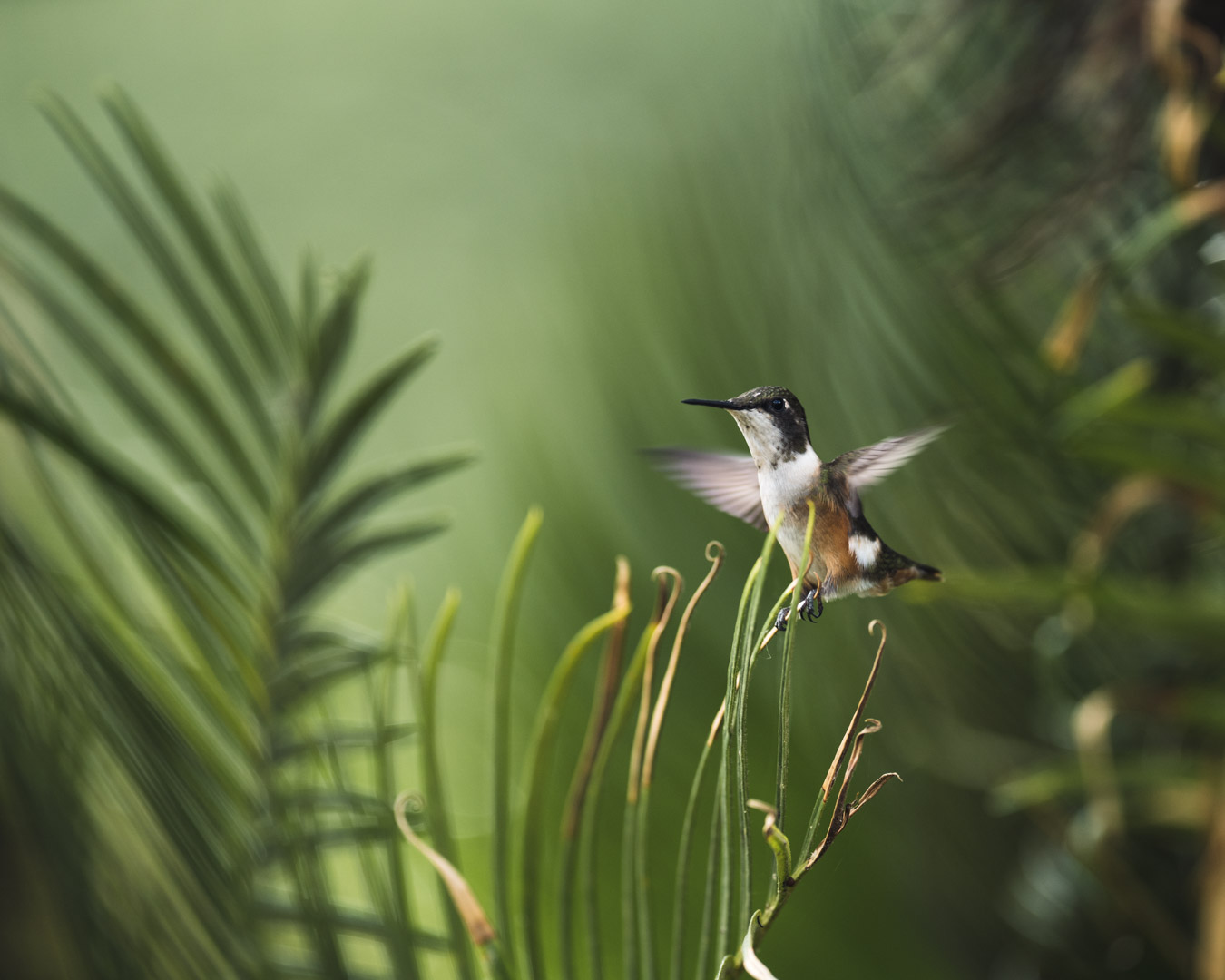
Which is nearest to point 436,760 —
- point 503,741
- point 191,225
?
point 503,741

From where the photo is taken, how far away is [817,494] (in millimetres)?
106

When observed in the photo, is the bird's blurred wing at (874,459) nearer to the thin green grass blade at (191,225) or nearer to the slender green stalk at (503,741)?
the slender green stalk at (503,741)

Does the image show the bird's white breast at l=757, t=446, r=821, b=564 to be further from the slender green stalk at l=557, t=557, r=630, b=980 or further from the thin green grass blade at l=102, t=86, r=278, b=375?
the thin green grass blade at l=102, t=86, r=278, b=375

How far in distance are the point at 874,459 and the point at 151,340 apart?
15 cm

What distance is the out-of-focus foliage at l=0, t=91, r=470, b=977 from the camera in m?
0.18

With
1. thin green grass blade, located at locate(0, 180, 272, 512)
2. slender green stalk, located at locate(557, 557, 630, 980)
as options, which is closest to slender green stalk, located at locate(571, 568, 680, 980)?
slender green stalk, located at locate(557, 557, 630, 980)

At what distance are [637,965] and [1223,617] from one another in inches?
8.6

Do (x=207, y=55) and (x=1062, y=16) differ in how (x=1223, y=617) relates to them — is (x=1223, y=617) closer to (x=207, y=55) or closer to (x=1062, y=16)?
(x=1062, y=16)

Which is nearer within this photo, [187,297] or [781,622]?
[781,622]

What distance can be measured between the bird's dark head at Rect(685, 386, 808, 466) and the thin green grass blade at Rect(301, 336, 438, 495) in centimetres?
9

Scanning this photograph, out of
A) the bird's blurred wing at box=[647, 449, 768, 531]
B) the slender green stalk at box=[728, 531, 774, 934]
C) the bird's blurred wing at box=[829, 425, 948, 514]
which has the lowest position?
the slender green stalk at box=[728, 531, 774, 934]

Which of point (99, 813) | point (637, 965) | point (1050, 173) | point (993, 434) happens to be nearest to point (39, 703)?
point (99, 813)

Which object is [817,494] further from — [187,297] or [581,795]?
[187,297]

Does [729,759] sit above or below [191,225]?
below
